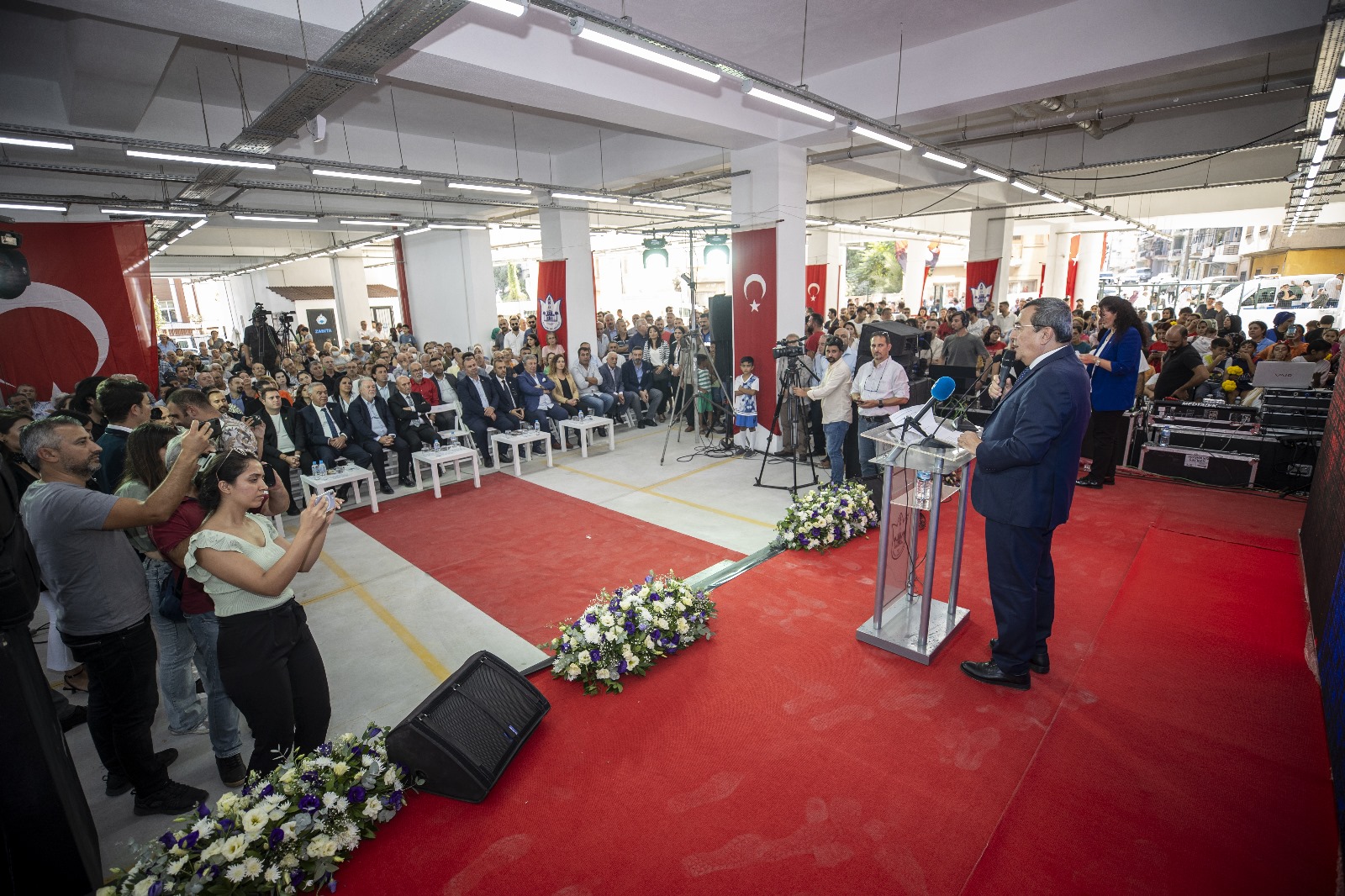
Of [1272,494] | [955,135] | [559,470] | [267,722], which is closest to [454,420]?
[559,470]

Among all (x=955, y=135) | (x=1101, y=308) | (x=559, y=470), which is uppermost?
(x=955, y=135)

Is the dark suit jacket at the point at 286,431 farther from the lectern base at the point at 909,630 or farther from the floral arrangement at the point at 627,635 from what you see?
the lectern base at the point at 909,630

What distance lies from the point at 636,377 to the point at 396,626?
279 inches

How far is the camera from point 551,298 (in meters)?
11.8

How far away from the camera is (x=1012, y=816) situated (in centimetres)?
235

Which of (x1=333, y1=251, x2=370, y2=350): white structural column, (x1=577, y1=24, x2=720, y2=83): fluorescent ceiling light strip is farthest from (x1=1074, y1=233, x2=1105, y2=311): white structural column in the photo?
(x1=333, y1=251, x2=370, y2=350): white structural column

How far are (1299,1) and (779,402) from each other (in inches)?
198

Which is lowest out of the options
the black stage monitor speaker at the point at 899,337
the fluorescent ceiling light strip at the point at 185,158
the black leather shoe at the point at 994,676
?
the black leather shoe at the point at 994,676

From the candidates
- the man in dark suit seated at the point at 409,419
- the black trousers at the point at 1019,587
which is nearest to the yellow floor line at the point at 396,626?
the man in dark suit seated at the point at 409,419

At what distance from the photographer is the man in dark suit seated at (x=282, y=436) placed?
6574mm

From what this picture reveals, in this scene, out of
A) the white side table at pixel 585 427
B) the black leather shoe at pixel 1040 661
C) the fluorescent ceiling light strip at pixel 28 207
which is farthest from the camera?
the white side table at pixel 585 427

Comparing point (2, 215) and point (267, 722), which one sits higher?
point (2, 215)

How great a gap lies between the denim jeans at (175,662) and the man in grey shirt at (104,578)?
36cm

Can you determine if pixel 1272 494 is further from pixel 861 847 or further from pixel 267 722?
pixel 267 722
